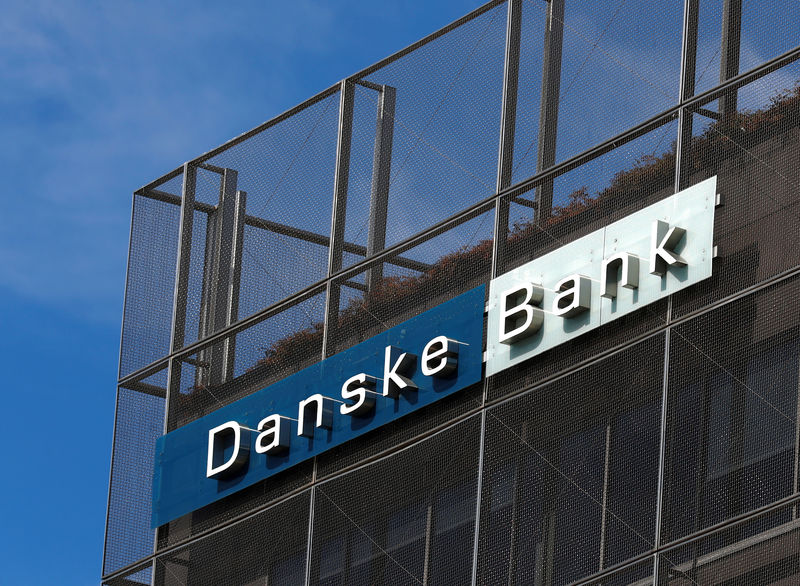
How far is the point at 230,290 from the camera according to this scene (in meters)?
22.1

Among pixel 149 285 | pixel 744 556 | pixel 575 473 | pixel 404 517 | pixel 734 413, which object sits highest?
pixel 149 285

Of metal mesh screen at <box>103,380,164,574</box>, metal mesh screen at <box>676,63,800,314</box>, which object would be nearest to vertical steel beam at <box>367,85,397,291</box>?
metal mesh screen at <box>103,380,164,574</box>

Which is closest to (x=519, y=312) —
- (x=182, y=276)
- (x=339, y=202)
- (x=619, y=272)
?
(x=619, y=272)

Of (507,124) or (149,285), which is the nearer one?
(507,124)

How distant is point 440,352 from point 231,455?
9.60 feet

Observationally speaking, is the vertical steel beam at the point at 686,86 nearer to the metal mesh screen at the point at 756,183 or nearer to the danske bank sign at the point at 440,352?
the metal mesh screen at the point at 756,183

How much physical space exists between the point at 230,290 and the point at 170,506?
236 centimetres

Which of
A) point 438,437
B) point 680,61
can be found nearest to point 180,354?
point 438,437

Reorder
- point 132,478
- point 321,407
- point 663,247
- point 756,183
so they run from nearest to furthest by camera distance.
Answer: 1. point 756,183
2. point 663,247
3. point 321,407
4. point 132,478

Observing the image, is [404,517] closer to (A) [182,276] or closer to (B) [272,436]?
(B) [272,436]

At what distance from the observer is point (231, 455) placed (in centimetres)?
2088

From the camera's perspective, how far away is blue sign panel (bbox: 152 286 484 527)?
19078mm

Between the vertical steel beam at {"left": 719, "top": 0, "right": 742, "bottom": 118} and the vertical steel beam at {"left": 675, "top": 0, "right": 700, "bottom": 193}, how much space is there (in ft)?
0.98

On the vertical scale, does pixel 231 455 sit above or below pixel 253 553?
above
